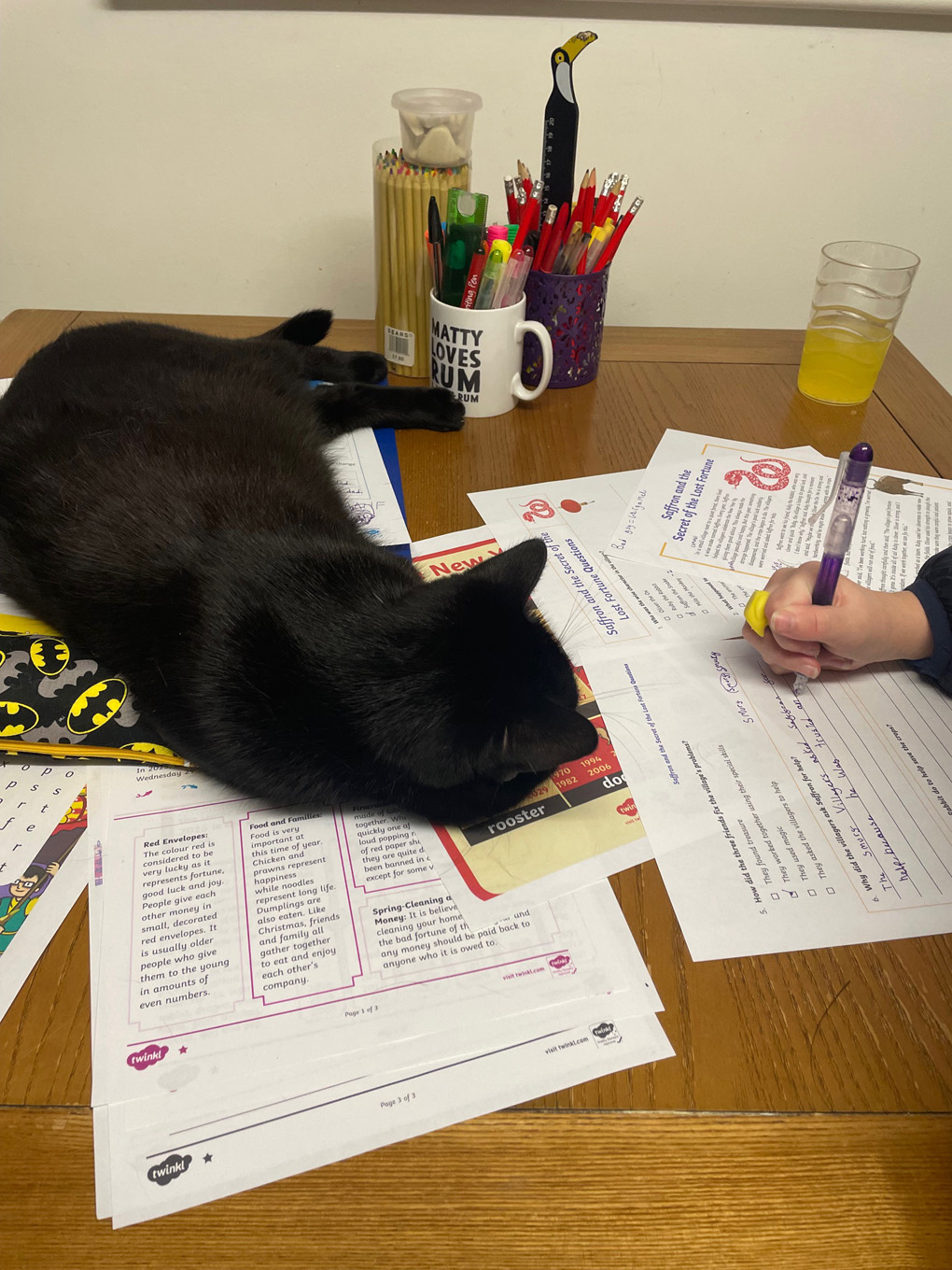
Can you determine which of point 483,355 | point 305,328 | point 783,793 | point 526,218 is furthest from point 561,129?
point 783,793

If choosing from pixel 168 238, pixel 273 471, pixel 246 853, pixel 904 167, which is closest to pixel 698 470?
pixel 273 471

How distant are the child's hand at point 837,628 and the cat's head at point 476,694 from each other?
18cm

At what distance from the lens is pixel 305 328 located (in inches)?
41.9

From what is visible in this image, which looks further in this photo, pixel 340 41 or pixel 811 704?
pixel 340 41

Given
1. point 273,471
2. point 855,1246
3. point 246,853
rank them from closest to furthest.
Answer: point 855,1246
point 246,853
point 273,471

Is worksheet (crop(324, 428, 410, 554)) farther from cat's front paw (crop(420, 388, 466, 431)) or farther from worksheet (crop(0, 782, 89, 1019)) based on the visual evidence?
worksheet (crop(0, 782, 89, 1019))

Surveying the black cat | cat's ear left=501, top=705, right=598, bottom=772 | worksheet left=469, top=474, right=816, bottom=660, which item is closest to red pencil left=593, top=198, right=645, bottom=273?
worksheet left=469, top=474, right=816, bottom=660

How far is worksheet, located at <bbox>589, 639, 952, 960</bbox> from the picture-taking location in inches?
19.5

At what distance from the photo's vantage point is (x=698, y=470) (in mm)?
927

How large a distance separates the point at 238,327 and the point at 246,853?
0.88 metres

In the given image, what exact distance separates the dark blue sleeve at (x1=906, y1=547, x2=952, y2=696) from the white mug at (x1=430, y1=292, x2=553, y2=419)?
0.49 meters

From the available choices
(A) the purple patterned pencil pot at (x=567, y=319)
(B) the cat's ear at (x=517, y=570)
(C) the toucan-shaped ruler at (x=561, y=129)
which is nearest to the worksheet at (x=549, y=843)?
(B) the cat's ear at (x=517, y=570)

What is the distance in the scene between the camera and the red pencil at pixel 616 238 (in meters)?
0.93

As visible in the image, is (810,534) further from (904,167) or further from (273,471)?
(904,167)
